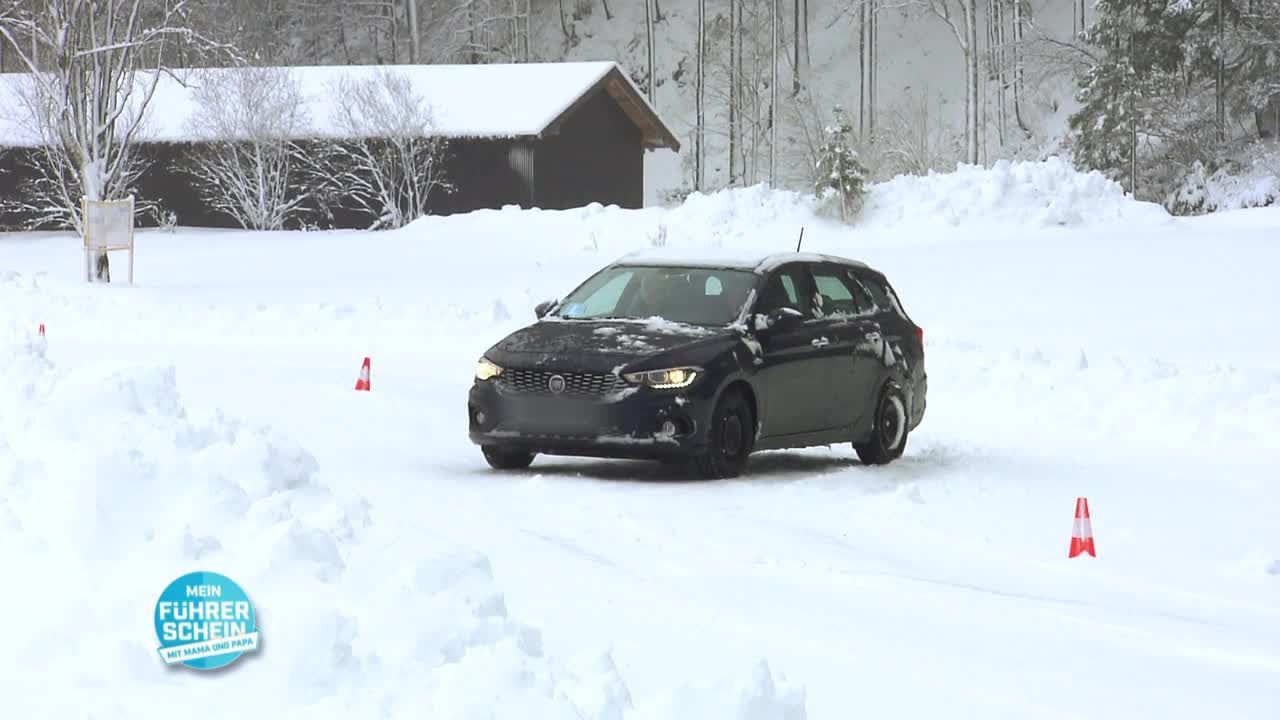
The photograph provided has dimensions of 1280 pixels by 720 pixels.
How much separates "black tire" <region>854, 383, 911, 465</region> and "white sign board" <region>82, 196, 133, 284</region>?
2307 cm

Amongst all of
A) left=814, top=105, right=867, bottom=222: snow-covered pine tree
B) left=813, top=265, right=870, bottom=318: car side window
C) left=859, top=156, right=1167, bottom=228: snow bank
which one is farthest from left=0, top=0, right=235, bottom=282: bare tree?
left=813, top=265, right=870, bottom=318: car side window

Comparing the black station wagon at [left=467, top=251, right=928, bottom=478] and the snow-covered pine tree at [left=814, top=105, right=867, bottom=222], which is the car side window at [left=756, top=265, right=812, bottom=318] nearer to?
the black station wagon at [left=467, top=251, right=928, bottom=478]

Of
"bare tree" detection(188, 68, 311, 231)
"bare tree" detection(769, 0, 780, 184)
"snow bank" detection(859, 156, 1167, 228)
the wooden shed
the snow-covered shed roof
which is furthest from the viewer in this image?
"bare tree" detection(769, 0, 780, 184)

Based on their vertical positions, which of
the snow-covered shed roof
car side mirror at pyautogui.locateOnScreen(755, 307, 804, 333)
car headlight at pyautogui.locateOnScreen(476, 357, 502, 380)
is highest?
the snow-covered shed roof

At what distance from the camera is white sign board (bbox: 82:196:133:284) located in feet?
113

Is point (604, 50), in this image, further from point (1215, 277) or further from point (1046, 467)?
point (1046, 467)

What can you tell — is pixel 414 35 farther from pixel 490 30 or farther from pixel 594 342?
pixel 594 342

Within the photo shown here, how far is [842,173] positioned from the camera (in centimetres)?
3759

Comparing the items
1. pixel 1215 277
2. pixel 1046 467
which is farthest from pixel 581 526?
pixel 1215 277

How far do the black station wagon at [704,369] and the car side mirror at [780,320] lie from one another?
12 mm

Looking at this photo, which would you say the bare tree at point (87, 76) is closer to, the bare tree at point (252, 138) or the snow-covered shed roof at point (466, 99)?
the bare tree at point (252, 138)

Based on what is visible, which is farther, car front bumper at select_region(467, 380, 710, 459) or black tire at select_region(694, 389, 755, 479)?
black tire at select_region(694, 389, 755, 479)

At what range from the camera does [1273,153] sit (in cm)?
4984

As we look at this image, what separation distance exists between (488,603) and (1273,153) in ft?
157
